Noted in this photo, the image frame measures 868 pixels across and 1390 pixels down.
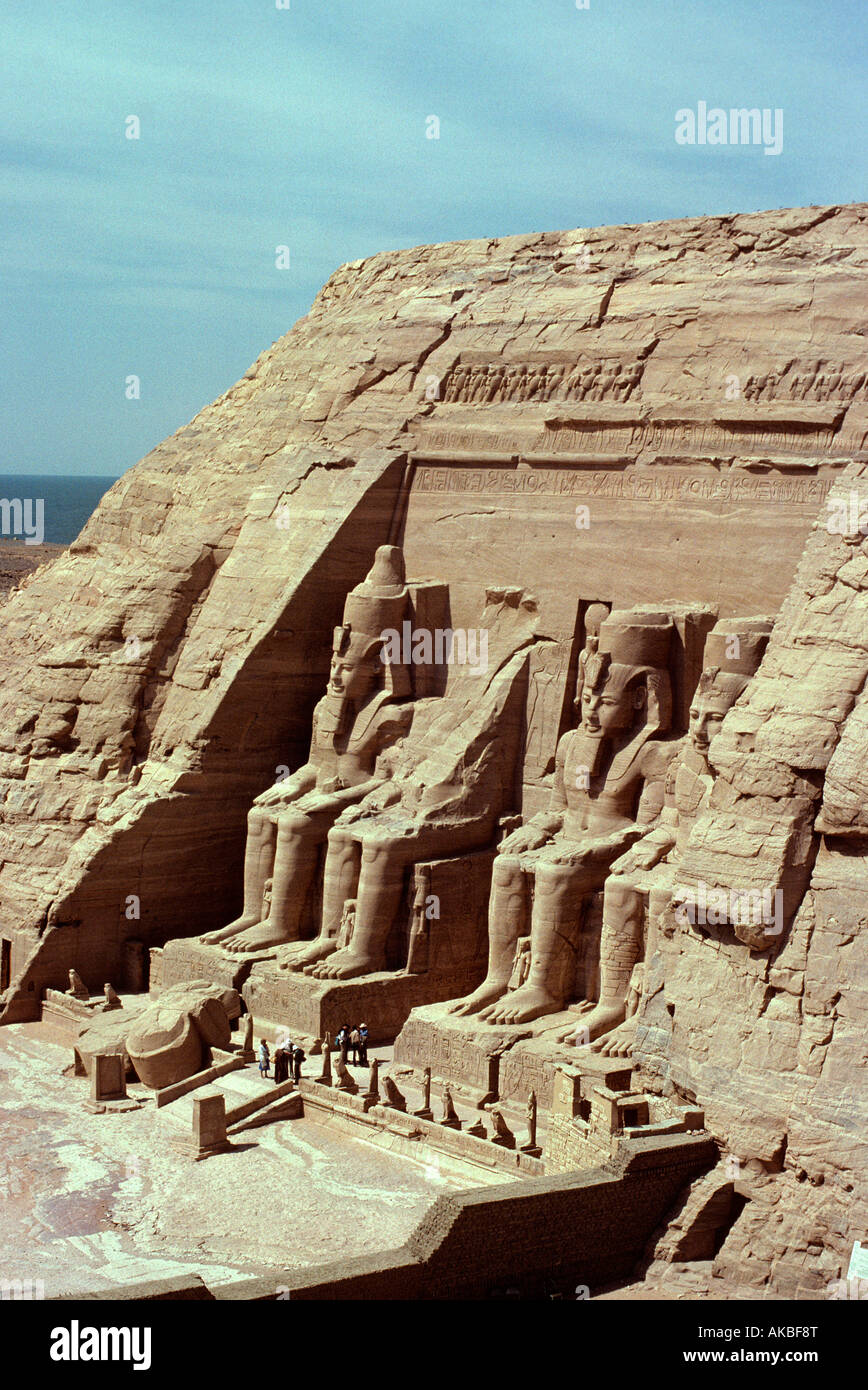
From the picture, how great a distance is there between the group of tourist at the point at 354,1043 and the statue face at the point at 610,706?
3.90m

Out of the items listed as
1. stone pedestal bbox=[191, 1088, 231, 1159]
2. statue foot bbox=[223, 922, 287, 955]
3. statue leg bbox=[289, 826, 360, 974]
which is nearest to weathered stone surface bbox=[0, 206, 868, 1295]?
statue foot bbox=[223, 922, 287, 955]

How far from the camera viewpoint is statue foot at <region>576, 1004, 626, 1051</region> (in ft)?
61.4

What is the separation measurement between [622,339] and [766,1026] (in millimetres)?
9570

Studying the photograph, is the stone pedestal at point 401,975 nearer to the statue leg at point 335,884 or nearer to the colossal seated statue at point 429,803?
the colossal seated statue at point 429,803

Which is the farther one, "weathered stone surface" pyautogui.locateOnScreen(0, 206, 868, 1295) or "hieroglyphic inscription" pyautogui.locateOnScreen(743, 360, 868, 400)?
"hieroglyphic inscription" pyautogui.locateOnScreen(743, 360, 868, 400)

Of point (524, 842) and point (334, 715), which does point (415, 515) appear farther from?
point (524, 842)

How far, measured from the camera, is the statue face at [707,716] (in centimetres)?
1872

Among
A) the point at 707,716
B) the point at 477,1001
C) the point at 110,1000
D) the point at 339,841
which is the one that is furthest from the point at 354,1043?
the point at 707,716

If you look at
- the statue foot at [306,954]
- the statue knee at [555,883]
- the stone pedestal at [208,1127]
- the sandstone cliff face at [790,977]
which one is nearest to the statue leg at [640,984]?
the sandstone cliff face at [790,977]

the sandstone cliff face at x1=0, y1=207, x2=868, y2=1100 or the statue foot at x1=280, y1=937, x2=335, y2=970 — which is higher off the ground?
the sandstone cliff face at x1=0, y1=207, x2=868, y2=1100

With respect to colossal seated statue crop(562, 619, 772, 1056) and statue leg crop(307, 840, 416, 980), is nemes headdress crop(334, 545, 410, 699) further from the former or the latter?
colossal seated statue crop(562, 619, 772, 1056)

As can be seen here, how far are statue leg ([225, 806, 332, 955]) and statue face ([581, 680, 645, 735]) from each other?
11.6 ft

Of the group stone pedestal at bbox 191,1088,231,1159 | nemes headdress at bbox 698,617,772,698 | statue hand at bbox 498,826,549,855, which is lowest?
stone pedestal at bbox 191,1088,231,1159
